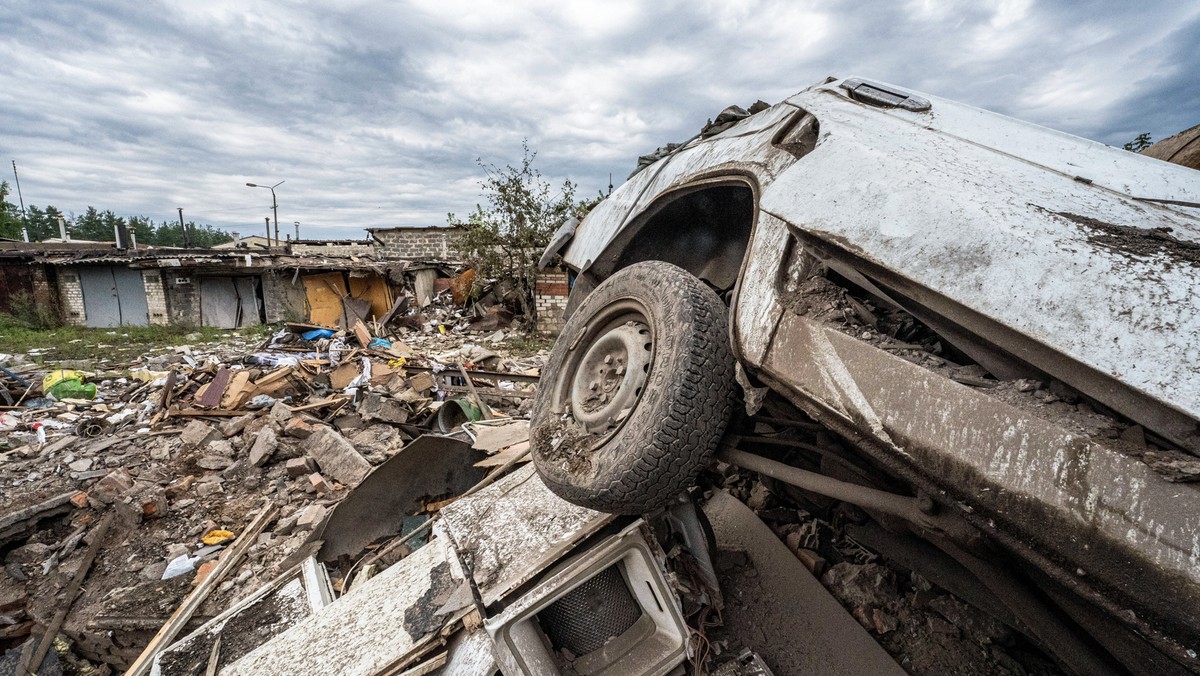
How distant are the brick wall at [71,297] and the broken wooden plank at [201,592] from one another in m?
19.5

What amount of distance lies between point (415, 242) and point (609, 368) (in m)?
18.1

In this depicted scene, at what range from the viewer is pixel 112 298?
17.2 m

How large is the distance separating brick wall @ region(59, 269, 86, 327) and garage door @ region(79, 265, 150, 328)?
12 cm

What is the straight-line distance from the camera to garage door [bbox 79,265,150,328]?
17.0m

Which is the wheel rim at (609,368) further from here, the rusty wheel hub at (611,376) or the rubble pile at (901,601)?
the rubble pile at (901,601)

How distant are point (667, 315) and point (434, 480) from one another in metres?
2.53

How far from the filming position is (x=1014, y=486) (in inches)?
38.7

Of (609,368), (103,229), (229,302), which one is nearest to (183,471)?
(609,368)

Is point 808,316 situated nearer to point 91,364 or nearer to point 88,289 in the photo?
point 91,364

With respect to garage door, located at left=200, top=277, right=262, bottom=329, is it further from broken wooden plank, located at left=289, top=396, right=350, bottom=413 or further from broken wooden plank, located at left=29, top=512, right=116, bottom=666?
broken wooden plank, located at left=29, top=512, right=116, bottom=666

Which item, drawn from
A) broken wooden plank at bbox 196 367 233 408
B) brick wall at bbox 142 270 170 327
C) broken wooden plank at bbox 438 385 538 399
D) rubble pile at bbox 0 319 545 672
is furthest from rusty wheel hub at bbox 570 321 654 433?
brick wall at bbox 142 270 170 327

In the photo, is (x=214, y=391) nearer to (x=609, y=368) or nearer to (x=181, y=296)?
(x=609, y=368)

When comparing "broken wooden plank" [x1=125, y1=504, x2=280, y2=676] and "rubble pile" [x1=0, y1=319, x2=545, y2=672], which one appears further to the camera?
"rubble pile" [x1=0, y1=319, x2=545, y2=672]

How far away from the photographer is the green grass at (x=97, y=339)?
11.8 m
